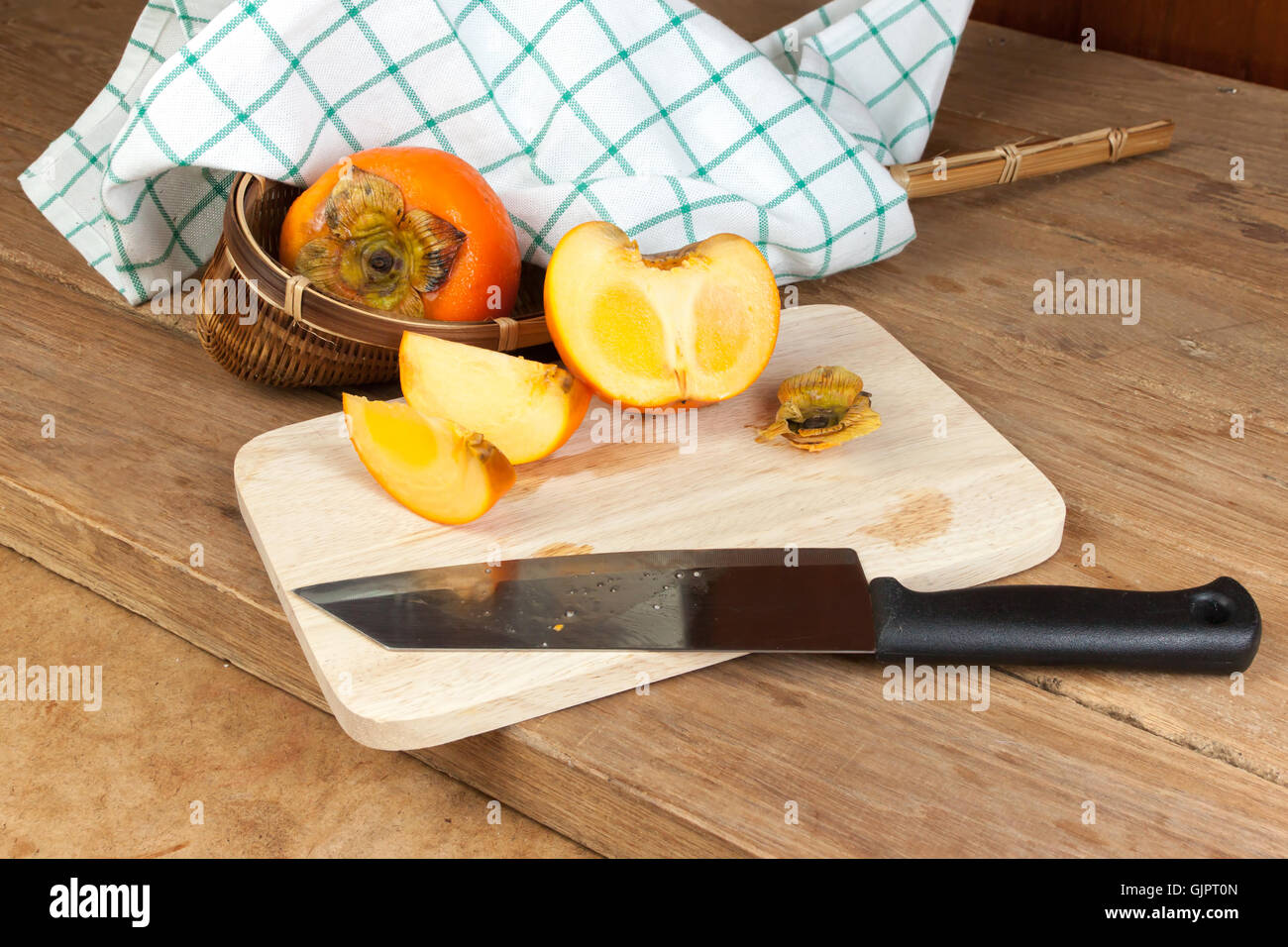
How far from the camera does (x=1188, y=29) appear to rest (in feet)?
5.21

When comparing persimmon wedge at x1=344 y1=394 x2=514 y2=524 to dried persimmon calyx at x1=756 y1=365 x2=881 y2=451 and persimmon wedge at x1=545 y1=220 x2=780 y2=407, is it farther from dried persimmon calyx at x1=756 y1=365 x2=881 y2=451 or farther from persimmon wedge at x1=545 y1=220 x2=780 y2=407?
dried persimmon calyx at x1=756 y1=365 x2=881 y2=451

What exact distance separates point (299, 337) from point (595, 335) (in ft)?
0.75

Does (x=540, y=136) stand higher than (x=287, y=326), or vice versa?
(x=540, y=136)

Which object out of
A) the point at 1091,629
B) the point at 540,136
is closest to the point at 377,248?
the point at 540,136

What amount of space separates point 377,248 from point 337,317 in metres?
0.06

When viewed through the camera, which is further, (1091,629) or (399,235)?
(399,235)

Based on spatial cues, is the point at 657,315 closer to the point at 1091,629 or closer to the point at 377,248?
the point at 377,248

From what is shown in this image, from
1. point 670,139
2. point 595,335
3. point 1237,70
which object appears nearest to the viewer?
point 595,335

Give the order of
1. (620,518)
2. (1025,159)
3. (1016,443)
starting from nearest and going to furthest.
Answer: (620,518) < (1016,443) < (1025,159)

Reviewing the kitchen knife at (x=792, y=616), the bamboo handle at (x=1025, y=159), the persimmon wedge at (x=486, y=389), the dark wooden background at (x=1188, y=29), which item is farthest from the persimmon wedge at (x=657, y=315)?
the dark wooden background at (x=1188, y=29)

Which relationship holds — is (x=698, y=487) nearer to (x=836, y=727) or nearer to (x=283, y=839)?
(x=836, y=727)

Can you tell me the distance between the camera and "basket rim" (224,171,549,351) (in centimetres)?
87

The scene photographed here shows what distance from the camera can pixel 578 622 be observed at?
73cm

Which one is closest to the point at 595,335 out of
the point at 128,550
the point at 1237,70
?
the point at 128,550
